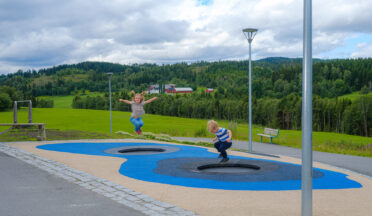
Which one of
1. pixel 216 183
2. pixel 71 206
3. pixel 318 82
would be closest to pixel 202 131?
pixel 216 183

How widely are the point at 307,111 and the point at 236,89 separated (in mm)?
107224

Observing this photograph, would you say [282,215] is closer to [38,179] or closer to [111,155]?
[38,179]

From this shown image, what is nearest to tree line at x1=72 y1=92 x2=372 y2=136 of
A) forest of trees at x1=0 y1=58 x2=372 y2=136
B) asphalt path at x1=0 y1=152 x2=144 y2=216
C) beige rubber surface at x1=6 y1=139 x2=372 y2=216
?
forest of trees at x1=0 y1=58 x2=372 y2=136

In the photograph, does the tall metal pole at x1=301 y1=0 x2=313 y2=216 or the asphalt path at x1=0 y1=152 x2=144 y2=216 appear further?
the asphalt path at x1=0 y1=152 x2=144 y2=216

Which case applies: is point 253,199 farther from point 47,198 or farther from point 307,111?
point 47,198

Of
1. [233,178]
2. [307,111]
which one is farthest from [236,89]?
[307,111]

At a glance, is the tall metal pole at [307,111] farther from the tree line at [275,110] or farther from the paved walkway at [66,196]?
the tree line at [275,110]

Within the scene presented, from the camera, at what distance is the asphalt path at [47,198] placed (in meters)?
5.46

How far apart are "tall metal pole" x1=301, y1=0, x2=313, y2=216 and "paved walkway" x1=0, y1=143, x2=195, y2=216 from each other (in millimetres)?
1805

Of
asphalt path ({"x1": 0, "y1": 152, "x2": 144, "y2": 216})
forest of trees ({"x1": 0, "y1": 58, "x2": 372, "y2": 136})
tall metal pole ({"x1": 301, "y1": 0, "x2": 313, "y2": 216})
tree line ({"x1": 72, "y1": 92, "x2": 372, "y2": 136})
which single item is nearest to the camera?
tall metal pole ({"x1": 301, "y1": 0, "x2": 313, "y2": 216})

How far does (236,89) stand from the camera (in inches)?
4355

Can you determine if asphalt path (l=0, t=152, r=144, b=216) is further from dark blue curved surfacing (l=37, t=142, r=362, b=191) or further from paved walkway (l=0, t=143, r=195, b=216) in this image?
dark blue curved surfacing (l=37, t=142, r=362, b=191)

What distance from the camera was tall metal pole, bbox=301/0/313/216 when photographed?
4617 millimetres

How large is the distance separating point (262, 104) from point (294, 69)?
38.7 meters
